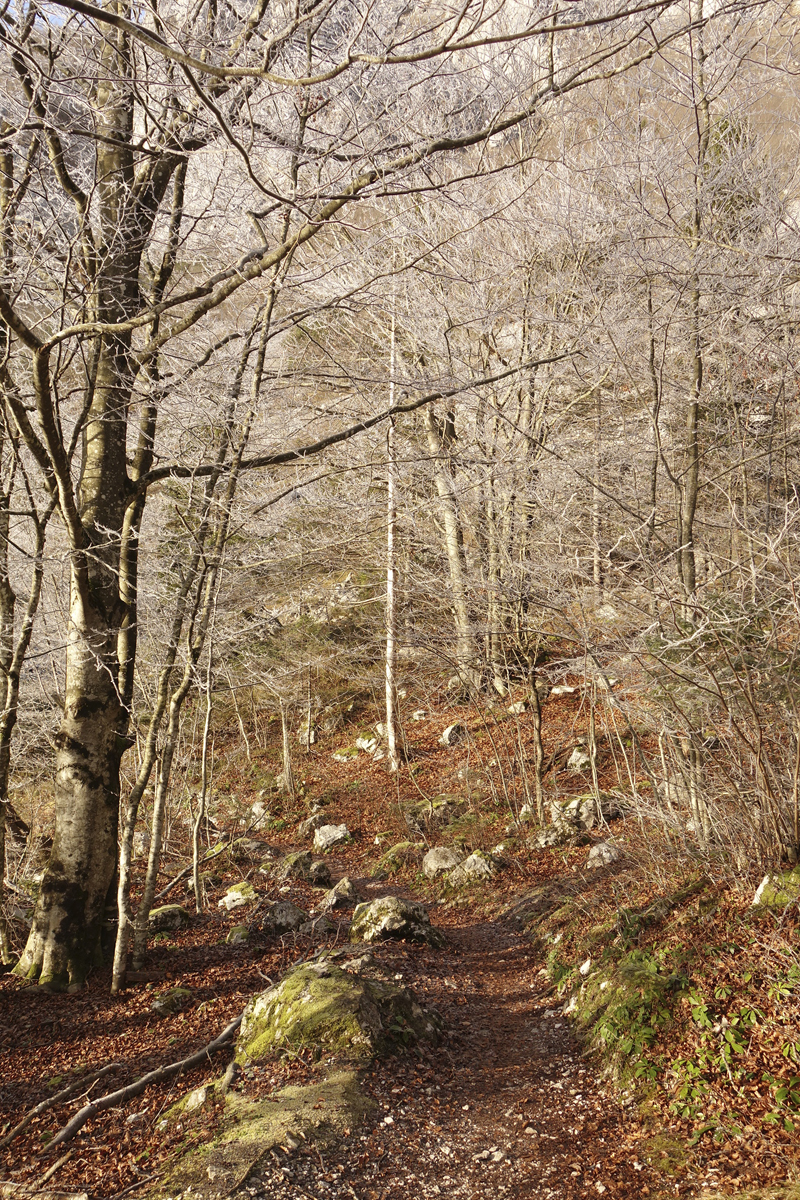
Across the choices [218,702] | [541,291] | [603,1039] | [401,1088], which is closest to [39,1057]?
[401,1088]

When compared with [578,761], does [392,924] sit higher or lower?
lower

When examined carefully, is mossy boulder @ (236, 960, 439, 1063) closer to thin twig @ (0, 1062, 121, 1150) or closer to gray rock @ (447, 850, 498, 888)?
thin twig @ (0, 1062, 121, 1150)

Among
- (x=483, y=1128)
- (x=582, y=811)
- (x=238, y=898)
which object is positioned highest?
(x=582, y=811)

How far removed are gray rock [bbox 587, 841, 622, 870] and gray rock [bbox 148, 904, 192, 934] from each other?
3657mm

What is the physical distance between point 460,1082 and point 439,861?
15.3 feet

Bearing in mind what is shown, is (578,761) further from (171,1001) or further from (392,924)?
(171,1001)

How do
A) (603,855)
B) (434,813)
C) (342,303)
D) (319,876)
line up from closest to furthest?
(342,303), (603,855), (319,876), (434,813)

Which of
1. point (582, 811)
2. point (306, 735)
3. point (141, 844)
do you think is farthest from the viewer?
point (306, 735)

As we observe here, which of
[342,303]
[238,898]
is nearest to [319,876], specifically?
[238,898]

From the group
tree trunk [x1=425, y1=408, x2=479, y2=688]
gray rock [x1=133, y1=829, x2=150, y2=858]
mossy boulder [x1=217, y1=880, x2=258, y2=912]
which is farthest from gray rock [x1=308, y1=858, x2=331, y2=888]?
tree trunk [x1=425, y1=408, x2=479, y2=688]

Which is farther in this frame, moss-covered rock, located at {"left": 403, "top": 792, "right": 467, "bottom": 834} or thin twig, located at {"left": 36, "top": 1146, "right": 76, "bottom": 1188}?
moss-covered rock, located at {"left": 403, "top": 792, "right": 467, "bottom": 834}

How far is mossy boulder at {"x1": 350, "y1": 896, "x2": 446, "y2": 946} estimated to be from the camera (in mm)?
5453

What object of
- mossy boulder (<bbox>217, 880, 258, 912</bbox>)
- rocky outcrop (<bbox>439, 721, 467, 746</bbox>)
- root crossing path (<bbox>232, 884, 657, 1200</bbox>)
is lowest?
root crossing path (<bbox>232, 884, 657, 1200</bbox>)

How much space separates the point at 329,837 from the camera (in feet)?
33.8
